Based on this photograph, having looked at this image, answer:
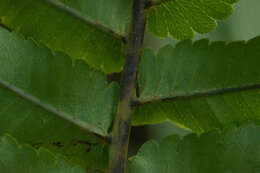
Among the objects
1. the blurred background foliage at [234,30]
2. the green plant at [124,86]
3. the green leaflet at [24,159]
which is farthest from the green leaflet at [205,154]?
the blurred background foliage at [234,30]

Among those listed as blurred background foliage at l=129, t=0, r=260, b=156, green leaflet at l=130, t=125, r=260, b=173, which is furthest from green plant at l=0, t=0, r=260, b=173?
blurred background foliage at l=129, t=0, r=260, b=156

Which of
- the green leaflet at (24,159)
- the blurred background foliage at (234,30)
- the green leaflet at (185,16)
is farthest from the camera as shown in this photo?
the blurred background foliage at (234,30)

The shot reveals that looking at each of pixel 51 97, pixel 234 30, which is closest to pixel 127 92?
pixel 51 97

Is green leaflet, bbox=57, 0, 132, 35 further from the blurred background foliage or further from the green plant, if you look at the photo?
the blurred background foliage

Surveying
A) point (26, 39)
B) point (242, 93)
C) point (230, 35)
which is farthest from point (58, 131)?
point (230, 35)

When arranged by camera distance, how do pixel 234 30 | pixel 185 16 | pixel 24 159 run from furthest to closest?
1. pixel 234 30
2. pixel 185 16
3. pixel 24 159

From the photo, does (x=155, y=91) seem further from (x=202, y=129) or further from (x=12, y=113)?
(x=12, y=113)

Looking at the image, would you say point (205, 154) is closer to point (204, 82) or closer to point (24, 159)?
point (204, 82)

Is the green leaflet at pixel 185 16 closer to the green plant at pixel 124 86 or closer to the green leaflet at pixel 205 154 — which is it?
the green plant at pixel 124 86
